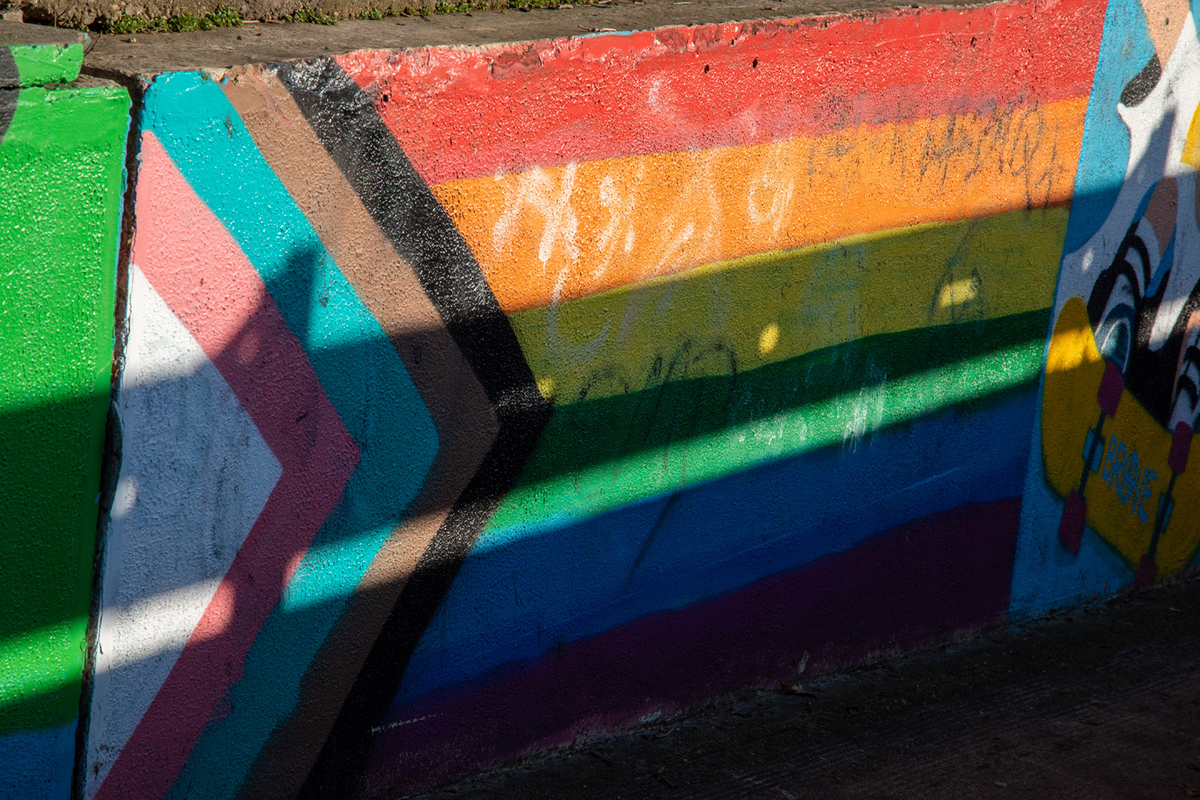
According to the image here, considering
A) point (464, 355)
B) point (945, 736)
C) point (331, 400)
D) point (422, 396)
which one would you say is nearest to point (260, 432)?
point (331, 400)

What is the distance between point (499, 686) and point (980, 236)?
86.6 inches

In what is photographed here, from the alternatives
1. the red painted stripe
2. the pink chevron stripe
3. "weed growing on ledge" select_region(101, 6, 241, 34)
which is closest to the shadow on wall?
the pink chevron stripe

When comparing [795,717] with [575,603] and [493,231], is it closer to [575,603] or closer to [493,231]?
[575,603]

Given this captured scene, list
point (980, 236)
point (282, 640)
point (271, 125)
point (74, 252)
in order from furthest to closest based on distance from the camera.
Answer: point (980, 236) → point (282, 640) → point (271, 125) → point (74, 252)

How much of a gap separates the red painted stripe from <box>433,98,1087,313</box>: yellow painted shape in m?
0.05

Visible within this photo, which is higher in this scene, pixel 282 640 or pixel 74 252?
pixel 74 252

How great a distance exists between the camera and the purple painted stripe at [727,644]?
298 centimetres

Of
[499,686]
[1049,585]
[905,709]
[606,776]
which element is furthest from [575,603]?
[1049,585]

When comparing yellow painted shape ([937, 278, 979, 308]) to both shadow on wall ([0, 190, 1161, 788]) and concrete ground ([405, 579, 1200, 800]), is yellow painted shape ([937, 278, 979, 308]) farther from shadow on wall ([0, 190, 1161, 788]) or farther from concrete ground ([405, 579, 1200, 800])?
concrete ground ([405, 579, 1200, 800])

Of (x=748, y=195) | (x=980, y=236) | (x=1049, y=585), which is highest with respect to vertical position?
(x=748, y=195)

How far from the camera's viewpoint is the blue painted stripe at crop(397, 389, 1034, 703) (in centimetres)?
295

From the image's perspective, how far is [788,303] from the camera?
3.30 meters

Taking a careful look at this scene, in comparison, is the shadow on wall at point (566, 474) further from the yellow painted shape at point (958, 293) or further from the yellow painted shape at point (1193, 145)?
the yellow painted shape at point (1193, 145)

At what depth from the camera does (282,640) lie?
261cm
